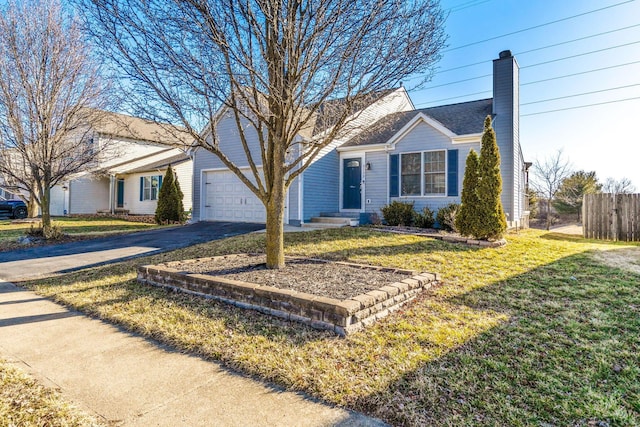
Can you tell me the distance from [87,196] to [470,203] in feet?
78.6

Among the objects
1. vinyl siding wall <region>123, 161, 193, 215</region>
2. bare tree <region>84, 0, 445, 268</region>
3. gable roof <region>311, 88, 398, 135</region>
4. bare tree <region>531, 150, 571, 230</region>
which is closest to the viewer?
bare tree <region>84, 0, 445, 268</region>

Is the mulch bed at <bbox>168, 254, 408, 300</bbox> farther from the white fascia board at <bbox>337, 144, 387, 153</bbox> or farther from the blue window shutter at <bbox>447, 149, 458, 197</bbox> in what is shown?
the white fascia board at <bbox>337, 144, 387, 153</bbox>

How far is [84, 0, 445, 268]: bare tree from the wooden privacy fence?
10.2 meters

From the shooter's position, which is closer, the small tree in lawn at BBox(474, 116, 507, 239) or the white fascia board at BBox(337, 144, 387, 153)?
the small tree in lawn at BBox(474, 116, 507, 239)

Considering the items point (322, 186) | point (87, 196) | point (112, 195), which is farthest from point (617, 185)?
point (87, 196)

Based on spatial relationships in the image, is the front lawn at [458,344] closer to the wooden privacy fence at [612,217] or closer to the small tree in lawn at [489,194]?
the small tree in lawn at [489,194]

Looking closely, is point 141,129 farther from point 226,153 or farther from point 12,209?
point 226,153

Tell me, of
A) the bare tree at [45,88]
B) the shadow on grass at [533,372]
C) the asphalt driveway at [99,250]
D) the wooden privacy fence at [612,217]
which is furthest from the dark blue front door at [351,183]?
the shadow on grass at [533,372]

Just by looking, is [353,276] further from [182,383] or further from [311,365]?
[182,383]

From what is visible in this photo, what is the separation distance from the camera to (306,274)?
546 centimetres

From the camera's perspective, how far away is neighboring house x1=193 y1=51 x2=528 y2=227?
1165 cm

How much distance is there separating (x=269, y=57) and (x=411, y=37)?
6.89 ft

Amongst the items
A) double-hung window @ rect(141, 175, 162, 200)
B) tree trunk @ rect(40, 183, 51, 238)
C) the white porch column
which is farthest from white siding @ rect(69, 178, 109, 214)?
tree trunk @ rect(40, 183, 51, 238)

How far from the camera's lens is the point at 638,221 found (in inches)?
454
